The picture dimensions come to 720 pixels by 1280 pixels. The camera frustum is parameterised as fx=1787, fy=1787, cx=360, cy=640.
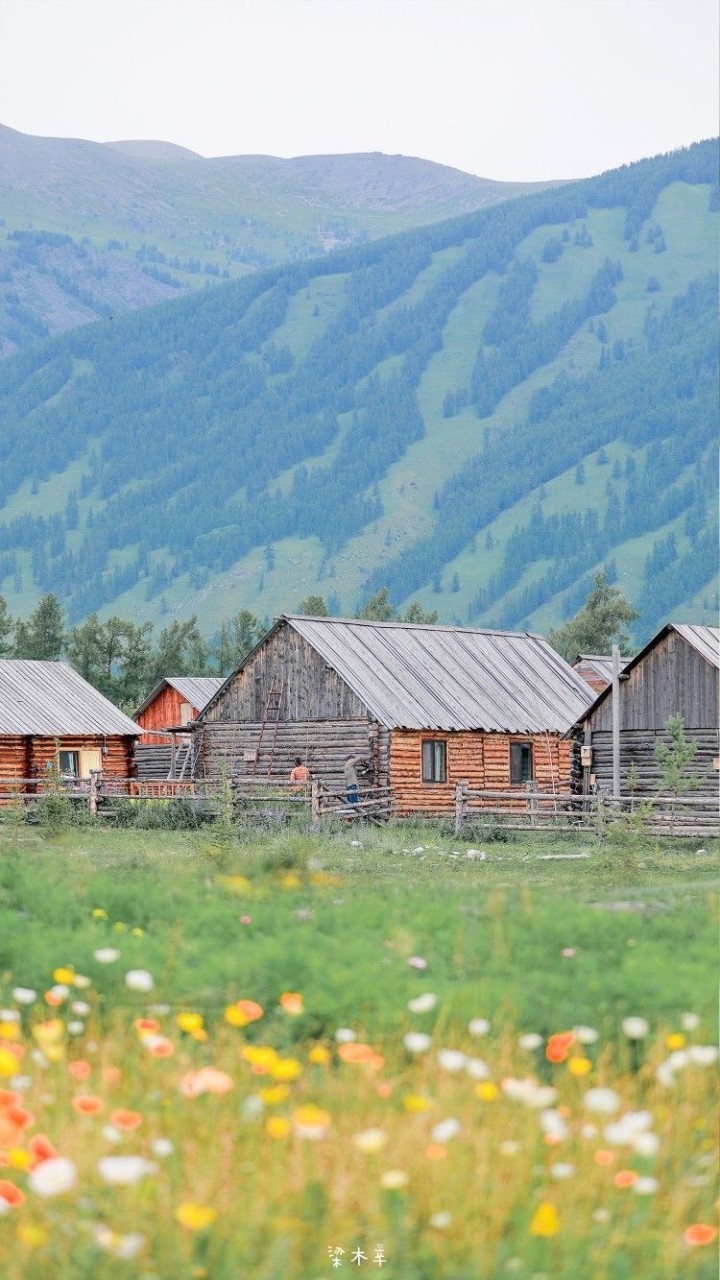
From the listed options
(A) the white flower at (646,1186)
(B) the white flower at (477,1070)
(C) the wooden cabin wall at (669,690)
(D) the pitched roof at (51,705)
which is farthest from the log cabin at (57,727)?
(A) the white flower at (646,1186)

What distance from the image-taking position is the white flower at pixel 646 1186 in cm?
913

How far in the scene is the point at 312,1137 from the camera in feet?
31.5

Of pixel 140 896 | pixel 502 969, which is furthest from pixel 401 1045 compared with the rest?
pixel 140 896

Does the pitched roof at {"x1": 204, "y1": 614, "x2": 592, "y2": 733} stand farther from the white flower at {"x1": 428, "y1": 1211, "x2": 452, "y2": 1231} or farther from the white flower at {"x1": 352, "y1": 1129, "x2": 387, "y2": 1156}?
the white flower at {"x1": 428, "y1": 1211, "x2": 452, "y2": 1231}

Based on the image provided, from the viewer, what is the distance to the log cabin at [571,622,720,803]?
4781 centimetres

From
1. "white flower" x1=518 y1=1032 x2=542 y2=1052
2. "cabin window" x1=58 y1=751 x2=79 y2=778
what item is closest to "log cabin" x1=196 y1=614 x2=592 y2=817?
"cabin window" x1=58 y1=751 x2=79 y2=778

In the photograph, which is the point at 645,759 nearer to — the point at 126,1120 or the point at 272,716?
the point at 272,716

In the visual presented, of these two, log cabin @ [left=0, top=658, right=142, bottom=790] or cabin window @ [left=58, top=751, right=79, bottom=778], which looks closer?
log cabin @ [left=0, top=658, right=142, bottom=790]

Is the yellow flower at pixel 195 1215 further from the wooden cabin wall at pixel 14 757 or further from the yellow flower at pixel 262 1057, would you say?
the wooden cabin wall at pixel 14 757

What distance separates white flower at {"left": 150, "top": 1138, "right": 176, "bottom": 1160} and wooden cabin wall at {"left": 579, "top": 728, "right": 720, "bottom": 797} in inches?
1486

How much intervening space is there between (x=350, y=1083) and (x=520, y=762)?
44226mm

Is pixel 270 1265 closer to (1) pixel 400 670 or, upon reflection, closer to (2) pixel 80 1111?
(2) pixel 80 1111

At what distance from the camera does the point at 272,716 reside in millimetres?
53250

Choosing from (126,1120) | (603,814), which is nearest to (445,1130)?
(126,1120)
